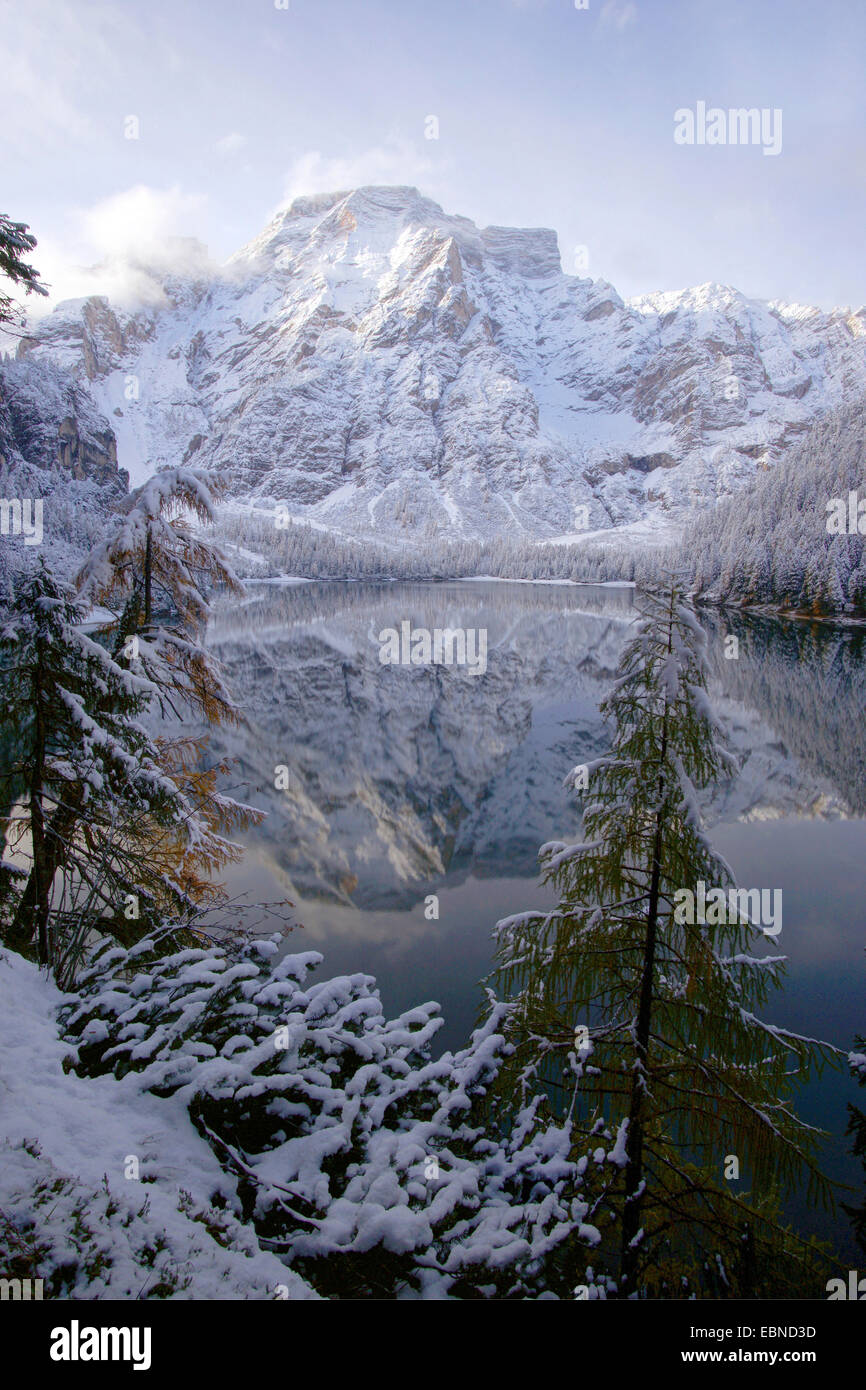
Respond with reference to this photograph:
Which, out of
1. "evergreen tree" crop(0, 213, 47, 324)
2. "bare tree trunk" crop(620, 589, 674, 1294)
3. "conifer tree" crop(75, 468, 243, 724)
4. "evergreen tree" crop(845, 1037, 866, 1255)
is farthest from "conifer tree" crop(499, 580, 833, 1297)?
"evergreen tree" crop(0, 213, 47, 324)

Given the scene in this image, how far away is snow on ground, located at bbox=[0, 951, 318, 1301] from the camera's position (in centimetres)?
333

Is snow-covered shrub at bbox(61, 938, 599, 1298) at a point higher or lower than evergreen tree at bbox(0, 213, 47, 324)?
lower

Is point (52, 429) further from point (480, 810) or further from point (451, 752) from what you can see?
point (480, 810)

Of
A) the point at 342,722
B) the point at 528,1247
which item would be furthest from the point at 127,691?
the point at 342,722

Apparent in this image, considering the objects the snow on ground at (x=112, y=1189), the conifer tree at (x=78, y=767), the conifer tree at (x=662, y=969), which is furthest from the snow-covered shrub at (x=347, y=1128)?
the conifer tree at (x=78, y=767)

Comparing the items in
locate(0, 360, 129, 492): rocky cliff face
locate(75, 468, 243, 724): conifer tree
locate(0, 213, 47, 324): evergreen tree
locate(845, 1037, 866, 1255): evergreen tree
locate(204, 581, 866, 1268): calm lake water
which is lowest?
locate(845, 1037, 866, 1255): evergreen tree

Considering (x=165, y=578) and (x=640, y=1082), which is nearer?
(x=640, y=1082)

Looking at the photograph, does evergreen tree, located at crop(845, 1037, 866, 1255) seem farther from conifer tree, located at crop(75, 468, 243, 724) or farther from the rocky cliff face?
the rocky cliff face

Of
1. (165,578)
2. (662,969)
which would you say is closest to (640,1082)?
(662,969)

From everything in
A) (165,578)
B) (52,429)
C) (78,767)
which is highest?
(52,429)

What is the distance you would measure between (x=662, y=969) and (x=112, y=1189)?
418 centimetres

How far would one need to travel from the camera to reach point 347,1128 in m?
4.68

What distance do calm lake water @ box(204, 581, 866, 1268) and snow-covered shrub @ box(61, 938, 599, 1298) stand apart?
2169mm

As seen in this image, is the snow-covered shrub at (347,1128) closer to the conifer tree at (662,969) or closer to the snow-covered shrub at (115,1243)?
the snow-covered shrub at (115,1243)
